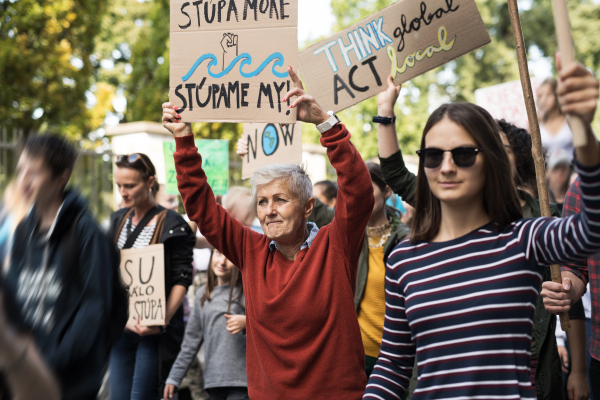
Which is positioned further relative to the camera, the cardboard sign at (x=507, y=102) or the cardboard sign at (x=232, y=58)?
the cardboard sign at (x=507, y=102)

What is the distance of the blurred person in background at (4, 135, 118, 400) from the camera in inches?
74.9

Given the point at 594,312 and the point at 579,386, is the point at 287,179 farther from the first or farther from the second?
the point at 579,386

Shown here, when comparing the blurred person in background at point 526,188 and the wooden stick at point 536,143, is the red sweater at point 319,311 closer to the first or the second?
the blurred person in background at point 526,188

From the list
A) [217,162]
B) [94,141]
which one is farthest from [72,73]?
[217,162]

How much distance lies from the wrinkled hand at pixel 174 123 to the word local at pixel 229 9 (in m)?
0.46

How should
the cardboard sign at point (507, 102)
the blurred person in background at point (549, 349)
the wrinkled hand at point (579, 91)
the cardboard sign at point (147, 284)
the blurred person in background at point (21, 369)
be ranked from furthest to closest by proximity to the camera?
the cardboard sign at point (507, 102)
the cardboard sign at point (147, 284)
the blurred person in background at point (549, 349)
the blurred person in background at point (21, 369)
the wrinkled hand at point (579, 91)

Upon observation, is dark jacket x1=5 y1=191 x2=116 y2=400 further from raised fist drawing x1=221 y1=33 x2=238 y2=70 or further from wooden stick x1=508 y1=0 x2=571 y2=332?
wooden stick x1=508 y1=0 x2=571 y2=332

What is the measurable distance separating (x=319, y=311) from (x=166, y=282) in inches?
73.6

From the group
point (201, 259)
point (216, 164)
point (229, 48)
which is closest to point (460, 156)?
point (229, 48)

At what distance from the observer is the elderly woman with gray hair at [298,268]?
2.51 meters

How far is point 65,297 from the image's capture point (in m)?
1.98

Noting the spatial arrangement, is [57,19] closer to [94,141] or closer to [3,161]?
[94,141]

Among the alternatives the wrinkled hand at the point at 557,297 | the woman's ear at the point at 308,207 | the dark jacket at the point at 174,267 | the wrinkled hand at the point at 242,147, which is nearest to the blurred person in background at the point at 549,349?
the wrinkled hand at the point at 557,297

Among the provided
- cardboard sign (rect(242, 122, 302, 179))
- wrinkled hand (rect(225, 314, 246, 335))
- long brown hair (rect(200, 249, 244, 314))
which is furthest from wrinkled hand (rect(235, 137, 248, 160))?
wrinkled hand (rect(225, 314, 246, 335))
